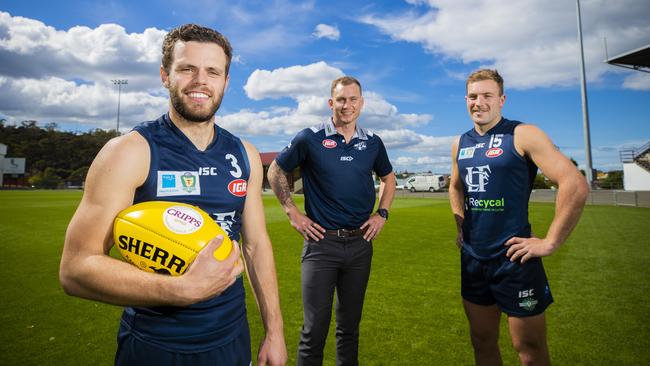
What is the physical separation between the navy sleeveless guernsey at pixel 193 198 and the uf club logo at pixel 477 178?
2072 mm

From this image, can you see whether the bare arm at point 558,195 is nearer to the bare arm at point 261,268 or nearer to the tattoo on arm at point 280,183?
the bare arm at point 261,268

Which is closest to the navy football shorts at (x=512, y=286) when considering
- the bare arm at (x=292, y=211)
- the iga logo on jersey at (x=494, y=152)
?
the iga logo on jersey at (x=494, y=152)

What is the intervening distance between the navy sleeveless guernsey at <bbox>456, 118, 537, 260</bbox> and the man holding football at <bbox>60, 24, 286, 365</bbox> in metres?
1.88

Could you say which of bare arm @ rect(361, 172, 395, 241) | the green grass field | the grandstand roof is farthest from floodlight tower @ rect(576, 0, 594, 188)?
bare arm @ rect(361, 172, 395, 241)

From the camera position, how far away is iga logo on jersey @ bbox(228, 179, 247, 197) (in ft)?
6.33

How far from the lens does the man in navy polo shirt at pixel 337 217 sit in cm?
334

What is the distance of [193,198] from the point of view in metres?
1.78

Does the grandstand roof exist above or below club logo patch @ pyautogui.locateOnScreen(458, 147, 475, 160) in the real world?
above

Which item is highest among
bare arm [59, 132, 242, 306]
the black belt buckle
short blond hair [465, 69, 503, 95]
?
short blond hair [465, 69, 503, 95]

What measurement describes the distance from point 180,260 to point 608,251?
12.0 metres

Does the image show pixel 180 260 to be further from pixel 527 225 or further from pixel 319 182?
pixel 527 225

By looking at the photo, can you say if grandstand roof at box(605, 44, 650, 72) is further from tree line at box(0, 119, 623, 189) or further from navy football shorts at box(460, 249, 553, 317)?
tree line at box(0, 119, 623, 189)

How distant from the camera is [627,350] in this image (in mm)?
4039

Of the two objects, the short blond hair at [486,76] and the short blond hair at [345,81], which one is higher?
the short blond hair at [345,81]
